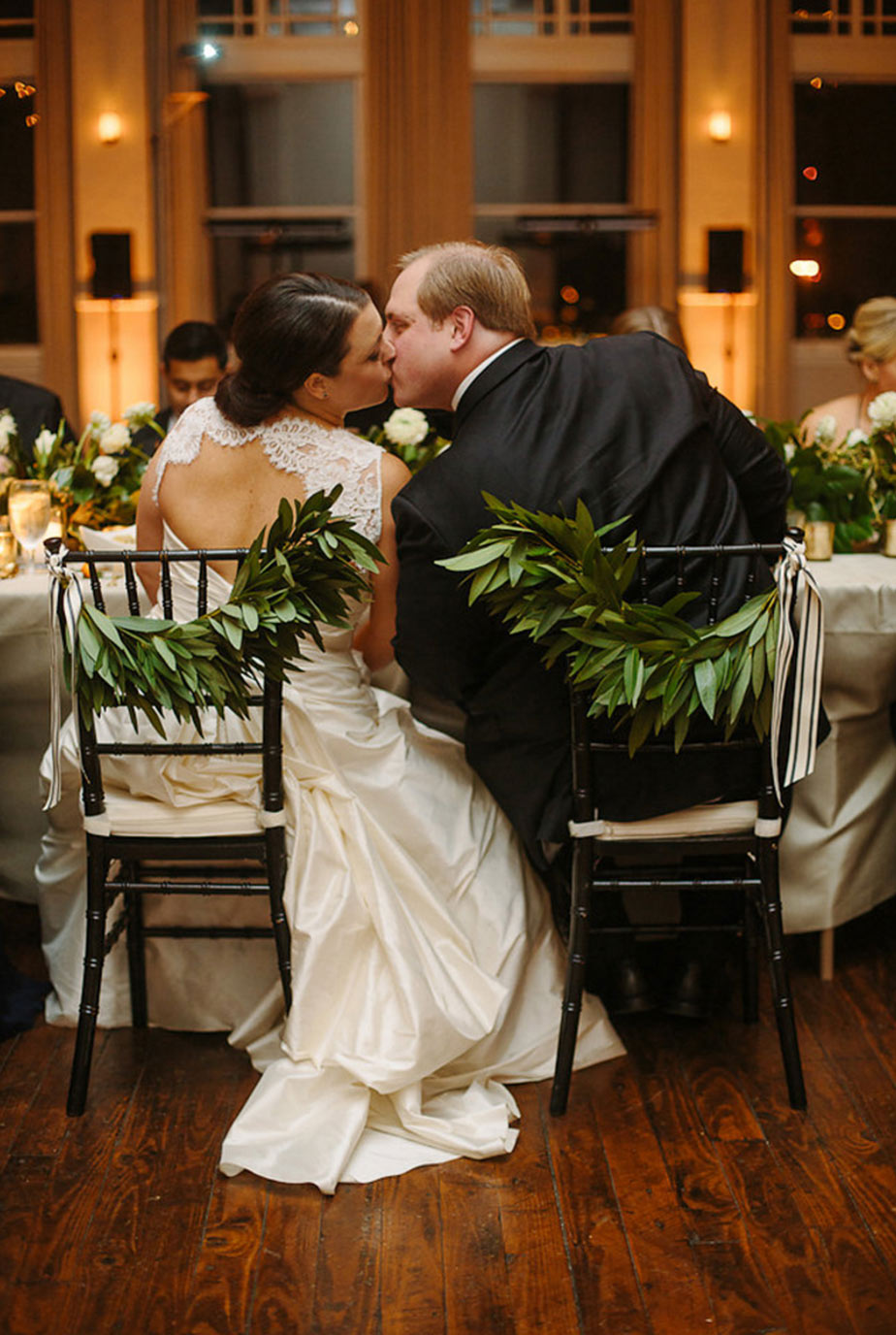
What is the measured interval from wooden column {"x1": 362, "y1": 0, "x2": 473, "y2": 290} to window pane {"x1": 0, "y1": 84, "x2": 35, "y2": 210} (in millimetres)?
2471

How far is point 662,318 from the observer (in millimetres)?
4969

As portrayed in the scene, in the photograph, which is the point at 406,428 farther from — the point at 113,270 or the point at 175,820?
the point at 113,270

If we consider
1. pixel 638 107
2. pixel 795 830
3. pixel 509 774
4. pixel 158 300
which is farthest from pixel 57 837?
pixel 638 107

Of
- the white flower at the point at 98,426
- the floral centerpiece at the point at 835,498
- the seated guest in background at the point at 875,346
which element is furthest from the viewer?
the seated guest in background at the point at 875,346

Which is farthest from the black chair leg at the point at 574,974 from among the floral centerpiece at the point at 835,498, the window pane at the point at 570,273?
the window pane at the point at 570,273

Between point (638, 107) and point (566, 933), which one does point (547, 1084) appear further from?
point (638, 107)

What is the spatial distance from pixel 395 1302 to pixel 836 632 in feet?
5.64

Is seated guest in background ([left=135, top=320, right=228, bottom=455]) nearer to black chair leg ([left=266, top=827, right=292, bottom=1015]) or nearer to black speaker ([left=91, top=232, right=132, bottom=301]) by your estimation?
black chair leg ([left=266, top=827, right=292, bottom=1015])

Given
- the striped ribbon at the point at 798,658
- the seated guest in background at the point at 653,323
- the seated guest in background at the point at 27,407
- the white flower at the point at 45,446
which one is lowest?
the striped ribbon at the point at 798,658

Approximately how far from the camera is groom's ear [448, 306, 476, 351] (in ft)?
8.92

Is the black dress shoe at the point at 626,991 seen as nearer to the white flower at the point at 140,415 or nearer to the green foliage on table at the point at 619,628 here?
the green foliage on table at the point at 619,628

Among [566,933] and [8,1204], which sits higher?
[566,933]

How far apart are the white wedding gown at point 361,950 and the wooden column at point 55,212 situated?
24.6 ft

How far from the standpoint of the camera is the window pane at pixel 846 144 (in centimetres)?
1005
